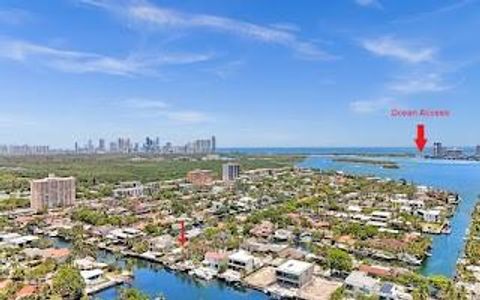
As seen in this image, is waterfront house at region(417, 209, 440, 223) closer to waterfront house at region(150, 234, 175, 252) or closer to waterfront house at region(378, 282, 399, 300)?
waterfront house at region(378, 282, 399, 300)

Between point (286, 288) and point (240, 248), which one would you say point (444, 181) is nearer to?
point (240, 248)

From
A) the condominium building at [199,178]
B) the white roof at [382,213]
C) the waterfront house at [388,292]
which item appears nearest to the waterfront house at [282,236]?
the white roof at [382,213]

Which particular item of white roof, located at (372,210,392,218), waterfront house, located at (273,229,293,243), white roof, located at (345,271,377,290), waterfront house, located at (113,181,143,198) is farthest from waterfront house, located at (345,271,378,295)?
waterfront house, located at (113,181,143,198)

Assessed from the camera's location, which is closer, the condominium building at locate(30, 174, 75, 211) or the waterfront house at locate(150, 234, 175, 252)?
the waterfront house at locate(150, 234, 175, 252)

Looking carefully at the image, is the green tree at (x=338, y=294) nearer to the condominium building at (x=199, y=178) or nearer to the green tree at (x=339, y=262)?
the green tree at (x=339, y=262)

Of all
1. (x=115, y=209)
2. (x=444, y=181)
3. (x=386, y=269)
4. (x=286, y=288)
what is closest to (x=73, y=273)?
(x=286, y=288)

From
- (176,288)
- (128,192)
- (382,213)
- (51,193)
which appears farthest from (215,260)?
(128,192)

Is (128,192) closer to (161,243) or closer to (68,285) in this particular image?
(161,243)
